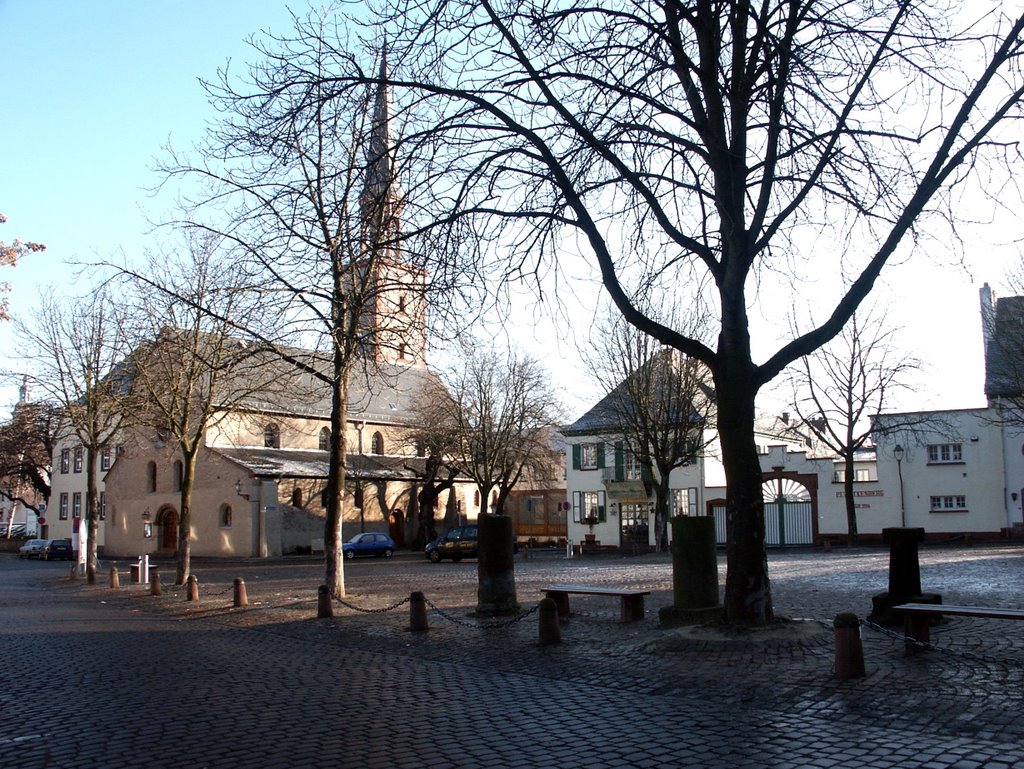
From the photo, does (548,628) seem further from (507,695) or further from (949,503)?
(949,503)

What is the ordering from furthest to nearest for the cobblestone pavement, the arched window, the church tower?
the arched window
the church tower
the cobblestone pavement

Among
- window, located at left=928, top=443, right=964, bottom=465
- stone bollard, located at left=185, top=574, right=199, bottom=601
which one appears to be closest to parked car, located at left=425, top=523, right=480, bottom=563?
stone bollard, located at left=185, top=574, right=199, bottom=601

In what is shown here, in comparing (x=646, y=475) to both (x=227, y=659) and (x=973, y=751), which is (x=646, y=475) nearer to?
(x=227, y=659)

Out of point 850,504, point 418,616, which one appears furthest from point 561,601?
point 850,504

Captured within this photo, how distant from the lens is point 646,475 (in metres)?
48.1

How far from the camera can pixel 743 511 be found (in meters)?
11.8

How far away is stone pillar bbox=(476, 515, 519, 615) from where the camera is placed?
52.6ft

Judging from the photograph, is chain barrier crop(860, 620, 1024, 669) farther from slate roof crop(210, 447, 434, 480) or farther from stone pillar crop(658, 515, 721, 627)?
slate roof crop(210, 447, 434, 480)

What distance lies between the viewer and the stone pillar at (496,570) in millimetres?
16031

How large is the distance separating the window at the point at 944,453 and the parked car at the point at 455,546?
2198 centimetres

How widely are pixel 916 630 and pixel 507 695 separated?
4758mm

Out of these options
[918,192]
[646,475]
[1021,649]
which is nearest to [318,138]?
[918,192]

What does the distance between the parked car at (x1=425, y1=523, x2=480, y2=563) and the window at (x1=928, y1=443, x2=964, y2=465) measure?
21980 mm

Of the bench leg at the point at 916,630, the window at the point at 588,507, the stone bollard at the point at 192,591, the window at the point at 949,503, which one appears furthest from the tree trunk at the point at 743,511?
the window at the point at 588,507
